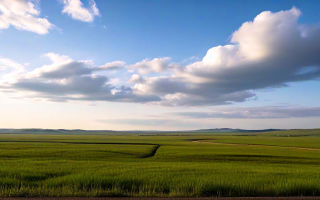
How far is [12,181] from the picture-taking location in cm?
1514

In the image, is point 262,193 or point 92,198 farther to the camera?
point 262,193

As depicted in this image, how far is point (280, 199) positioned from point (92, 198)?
827 centimetres

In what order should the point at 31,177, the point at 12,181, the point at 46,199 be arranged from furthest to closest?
the point at 31,177
the point at 12,181
the point at 46,199

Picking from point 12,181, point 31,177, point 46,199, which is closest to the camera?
point 46,199

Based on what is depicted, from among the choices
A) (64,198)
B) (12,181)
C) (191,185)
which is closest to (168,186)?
(191,185)

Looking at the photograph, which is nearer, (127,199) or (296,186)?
(127,199)

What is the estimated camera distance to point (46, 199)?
A: 10609 millimetres

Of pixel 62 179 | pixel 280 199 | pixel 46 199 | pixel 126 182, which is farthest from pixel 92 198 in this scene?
pixel 280 199

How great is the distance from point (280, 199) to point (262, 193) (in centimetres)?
216

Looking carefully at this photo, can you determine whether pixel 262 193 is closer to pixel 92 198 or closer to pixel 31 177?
pixel 92 198

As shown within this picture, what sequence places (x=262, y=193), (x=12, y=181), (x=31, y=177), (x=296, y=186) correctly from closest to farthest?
(x=262, y=193)
(x=296, y=186)
(x=12, y=181)
(x=31, y=177)

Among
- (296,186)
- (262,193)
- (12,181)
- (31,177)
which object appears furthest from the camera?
(31,177)

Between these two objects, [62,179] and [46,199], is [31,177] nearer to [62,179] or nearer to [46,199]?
[62,179]

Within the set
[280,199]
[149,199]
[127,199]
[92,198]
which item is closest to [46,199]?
[92,198]
